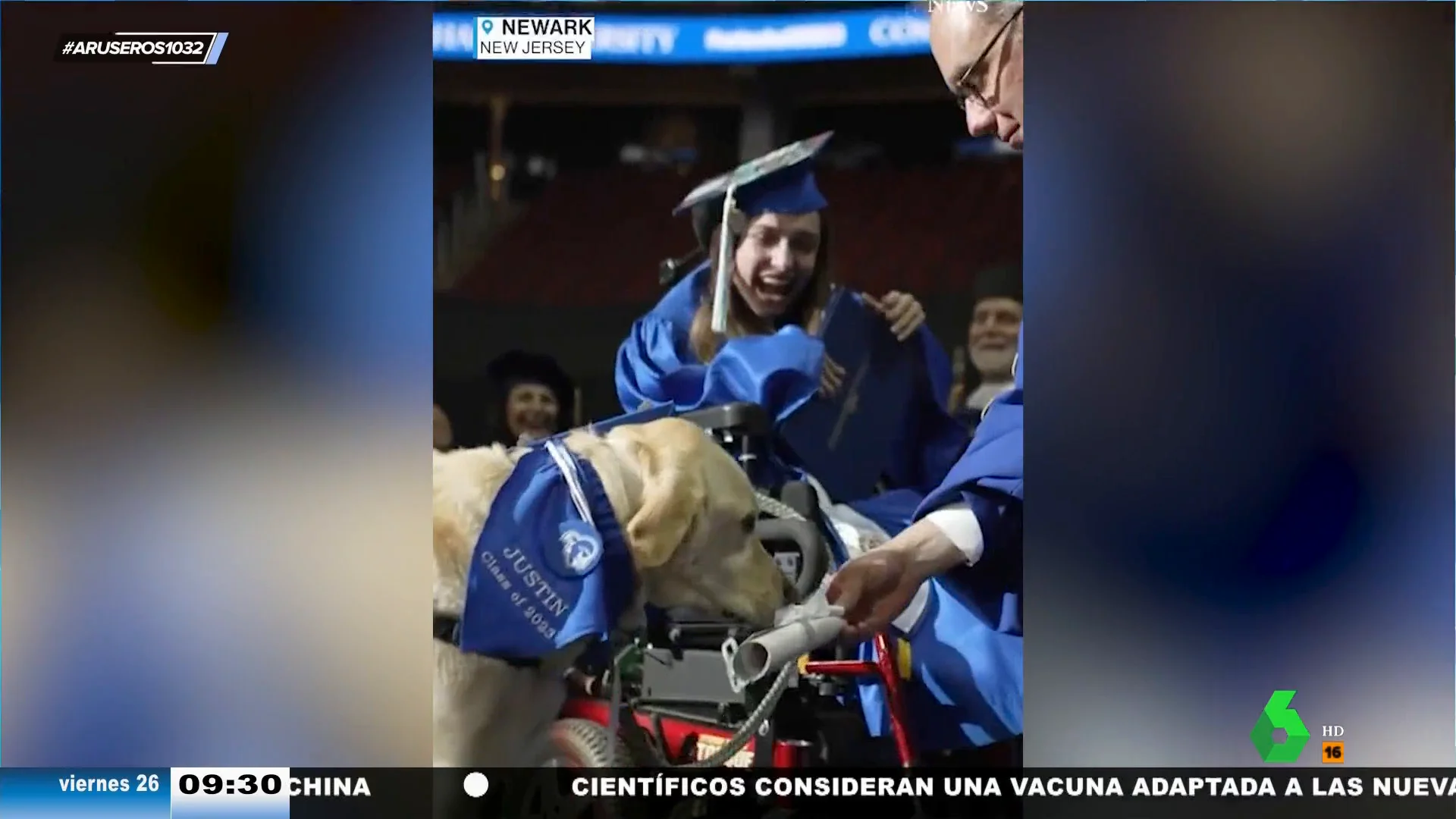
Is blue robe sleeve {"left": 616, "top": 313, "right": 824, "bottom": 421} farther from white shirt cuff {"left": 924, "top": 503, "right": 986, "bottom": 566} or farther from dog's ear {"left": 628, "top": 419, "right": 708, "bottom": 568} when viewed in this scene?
white shirt cuff {"left": 924, "top": 503, "right": 986, "bottom": 566}

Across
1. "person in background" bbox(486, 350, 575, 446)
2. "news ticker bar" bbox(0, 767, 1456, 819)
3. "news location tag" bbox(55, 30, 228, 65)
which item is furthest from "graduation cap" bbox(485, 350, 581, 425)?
"news location tag" bbox(55, 30, 228, 65)

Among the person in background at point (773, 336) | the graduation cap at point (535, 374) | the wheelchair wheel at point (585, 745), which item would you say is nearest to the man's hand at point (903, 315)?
the person in background at point (773, 336)

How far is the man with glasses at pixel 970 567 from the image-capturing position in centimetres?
182

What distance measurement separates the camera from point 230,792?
6.09 feet

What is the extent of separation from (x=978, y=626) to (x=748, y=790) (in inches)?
19.3

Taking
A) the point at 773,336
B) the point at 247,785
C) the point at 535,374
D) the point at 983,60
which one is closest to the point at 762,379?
the point at 773,336

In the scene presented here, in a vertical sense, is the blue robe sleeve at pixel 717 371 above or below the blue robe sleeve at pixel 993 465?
above

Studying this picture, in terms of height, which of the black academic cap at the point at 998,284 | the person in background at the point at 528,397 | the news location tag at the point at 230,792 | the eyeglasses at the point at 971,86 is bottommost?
the news location tag at the point at 230,792

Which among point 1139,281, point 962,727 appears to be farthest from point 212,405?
point 1139,281

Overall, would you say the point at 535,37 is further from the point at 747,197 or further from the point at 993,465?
the point at 993,465

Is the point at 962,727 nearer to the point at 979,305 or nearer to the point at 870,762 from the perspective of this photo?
the point at 870,762

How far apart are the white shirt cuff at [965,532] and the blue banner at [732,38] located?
81cm

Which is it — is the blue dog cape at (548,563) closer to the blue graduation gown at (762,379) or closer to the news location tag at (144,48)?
the blue graduation gown at (762,379)

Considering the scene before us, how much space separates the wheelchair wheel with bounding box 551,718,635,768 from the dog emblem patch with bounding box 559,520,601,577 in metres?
0.27
